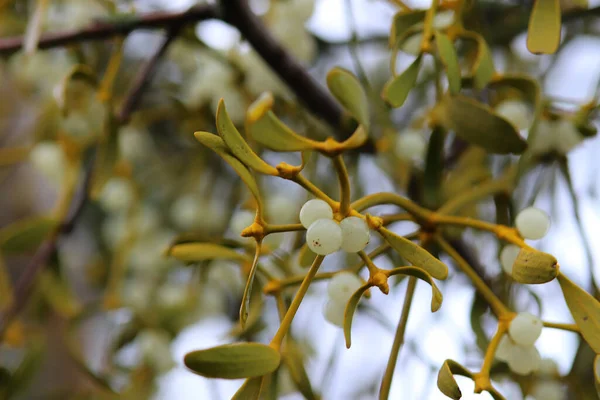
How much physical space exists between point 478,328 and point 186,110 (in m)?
0.34

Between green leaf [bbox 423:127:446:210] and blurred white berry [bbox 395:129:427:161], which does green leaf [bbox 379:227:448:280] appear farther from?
blurred white berry [bbox 395:129:427:161]

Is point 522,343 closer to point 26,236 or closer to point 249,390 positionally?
Result: point 249,390

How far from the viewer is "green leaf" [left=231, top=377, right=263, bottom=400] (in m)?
0.23

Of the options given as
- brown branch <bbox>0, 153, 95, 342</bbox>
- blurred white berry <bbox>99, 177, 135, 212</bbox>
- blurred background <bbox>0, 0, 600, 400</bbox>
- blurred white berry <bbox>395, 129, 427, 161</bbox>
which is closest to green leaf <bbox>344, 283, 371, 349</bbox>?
blurred background <bbox>0, 0, 600, 400</bbox>

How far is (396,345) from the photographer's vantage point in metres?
0.26

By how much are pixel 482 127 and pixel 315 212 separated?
4.2 inches

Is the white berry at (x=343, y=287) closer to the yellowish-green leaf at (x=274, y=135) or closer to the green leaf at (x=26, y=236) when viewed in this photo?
the yellowish-green leaf at (x=274, y=135)

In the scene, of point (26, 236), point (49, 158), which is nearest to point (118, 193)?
point (49, 158)

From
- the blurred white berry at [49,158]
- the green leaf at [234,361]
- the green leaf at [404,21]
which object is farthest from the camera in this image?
the blurred white berry at [49,158]

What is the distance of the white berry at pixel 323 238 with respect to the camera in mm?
228

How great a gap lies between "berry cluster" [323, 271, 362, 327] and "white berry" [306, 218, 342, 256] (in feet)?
0.22

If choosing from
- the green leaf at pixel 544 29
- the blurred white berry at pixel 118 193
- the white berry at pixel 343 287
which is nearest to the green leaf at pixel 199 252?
the white berry at pixel 343 287

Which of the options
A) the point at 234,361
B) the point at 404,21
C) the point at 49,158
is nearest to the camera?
the point at 234,361

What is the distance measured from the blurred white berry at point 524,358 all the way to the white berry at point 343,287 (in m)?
0.08
